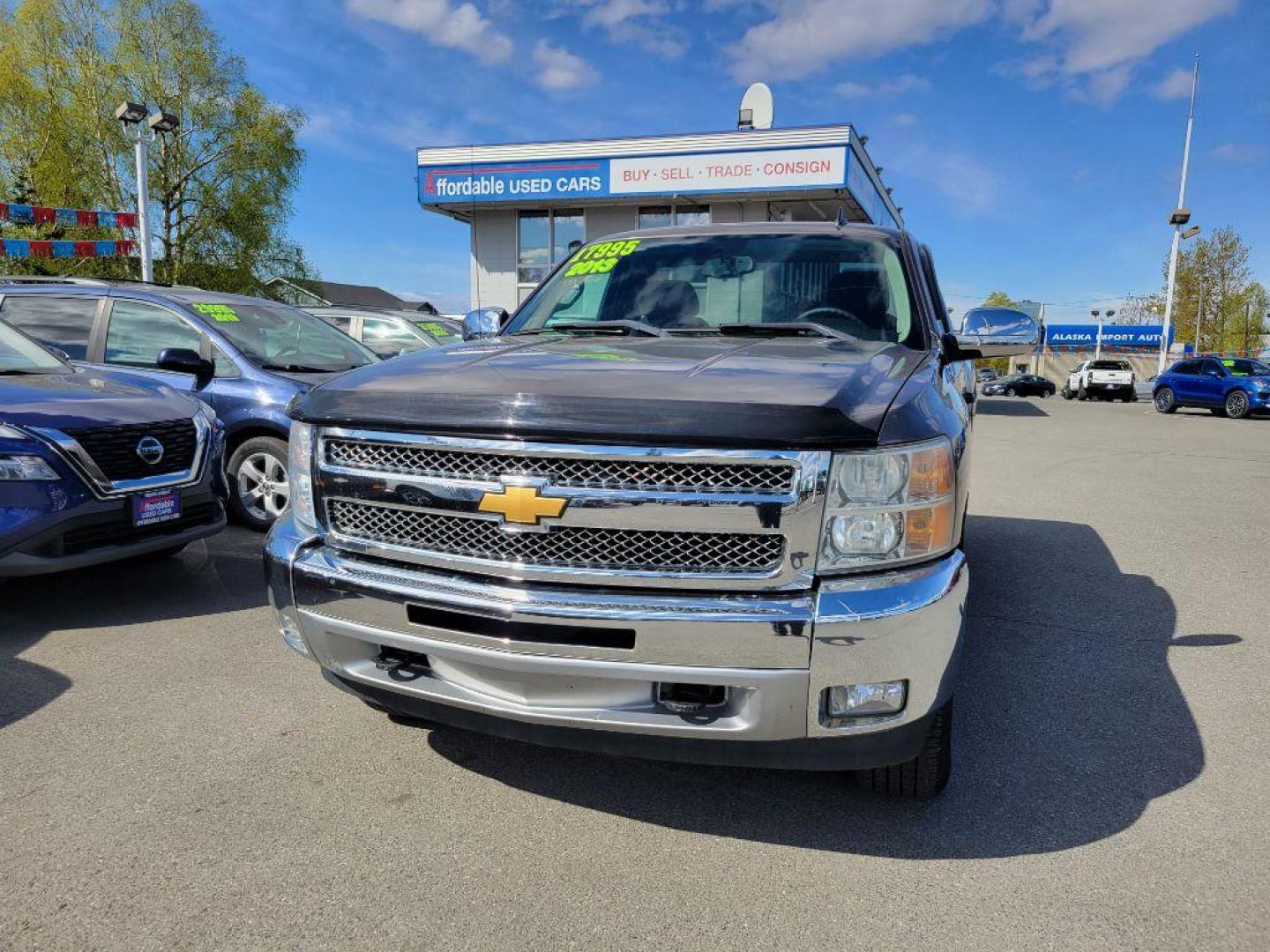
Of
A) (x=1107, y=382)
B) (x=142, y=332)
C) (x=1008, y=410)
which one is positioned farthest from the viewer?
(x=1107, y=382)

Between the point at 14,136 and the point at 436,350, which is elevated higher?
the point at 14,136

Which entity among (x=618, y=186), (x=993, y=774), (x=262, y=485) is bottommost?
(x=993, y=774)

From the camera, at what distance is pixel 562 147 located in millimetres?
23188

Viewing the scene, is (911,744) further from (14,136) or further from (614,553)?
(14,136)

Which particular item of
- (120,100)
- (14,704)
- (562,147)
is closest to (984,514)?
(14,704)

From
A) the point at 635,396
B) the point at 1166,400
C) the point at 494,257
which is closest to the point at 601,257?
the point at 635,396

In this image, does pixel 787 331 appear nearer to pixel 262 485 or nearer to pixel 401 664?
pixel 401 664

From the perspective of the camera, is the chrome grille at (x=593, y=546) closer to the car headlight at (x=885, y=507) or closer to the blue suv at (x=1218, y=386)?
the car headlight at (x=885, y=507)

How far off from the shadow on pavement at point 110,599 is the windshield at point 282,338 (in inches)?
59.1

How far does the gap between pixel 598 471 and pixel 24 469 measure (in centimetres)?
326

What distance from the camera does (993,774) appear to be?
281 cm

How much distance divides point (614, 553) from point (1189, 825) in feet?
6.31

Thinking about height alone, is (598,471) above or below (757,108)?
below

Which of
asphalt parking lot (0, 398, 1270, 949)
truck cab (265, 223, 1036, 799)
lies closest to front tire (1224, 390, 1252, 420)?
asphalt parking lot (0, 398, 1270, 949)
